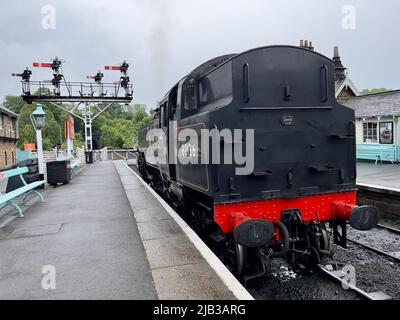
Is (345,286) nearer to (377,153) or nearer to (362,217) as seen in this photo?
(362,217)

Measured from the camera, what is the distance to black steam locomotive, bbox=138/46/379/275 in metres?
4.65

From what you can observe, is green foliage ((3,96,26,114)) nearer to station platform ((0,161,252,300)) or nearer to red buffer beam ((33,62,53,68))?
red buffer beam ((33,62,53,68))

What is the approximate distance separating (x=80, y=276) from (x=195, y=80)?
3.82 metres

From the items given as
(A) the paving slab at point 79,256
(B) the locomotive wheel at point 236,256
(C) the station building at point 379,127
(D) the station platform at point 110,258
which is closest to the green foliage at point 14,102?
(C) the station building at point 379,127

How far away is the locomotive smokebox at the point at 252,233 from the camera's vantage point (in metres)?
4.17

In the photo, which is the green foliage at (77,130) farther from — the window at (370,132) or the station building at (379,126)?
the window at (370,132)

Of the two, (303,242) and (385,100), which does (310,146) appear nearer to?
(303,242)

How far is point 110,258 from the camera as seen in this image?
181 inches

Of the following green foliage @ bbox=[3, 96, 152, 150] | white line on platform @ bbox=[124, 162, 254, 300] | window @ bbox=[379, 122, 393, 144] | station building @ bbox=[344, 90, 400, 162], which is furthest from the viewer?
green foliage @ bbox=[3, 96, 152, 150]

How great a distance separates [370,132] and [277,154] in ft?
59.0

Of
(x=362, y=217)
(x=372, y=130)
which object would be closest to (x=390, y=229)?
(x=362, y=217)

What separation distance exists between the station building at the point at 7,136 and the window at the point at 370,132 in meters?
25.2

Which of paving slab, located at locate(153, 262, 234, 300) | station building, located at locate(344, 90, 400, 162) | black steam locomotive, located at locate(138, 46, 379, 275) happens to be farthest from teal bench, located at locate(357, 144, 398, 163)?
paving slab, located at locate(153, 262, 234, 300)

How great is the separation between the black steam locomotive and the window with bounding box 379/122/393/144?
1557 centimetres
